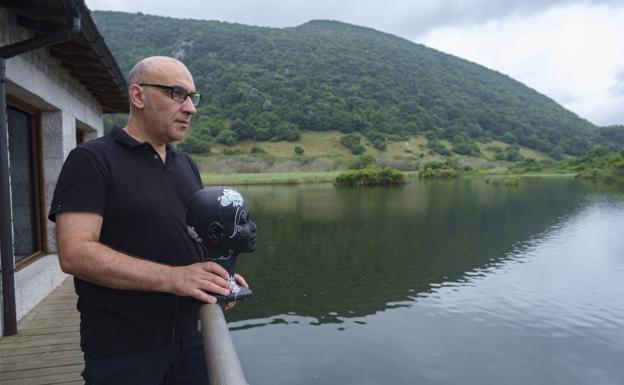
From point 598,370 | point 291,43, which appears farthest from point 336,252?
point 291,43

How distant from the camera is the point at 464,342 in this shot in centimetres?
944

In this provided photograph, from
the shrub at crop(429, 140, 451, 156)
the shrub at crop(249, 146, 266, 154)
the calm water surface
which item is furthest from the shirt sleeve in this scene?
the shrub at crop(429, 140, 451, 156)

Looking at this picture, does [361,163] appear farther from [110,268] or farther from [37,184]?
[110,268]

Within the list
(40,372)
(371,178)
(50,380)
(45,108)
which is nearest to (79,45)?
(45,108)

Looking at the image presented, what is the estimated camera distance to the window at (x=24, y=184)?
6383mm

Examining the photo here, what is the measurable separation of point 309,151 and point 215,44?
57532mm

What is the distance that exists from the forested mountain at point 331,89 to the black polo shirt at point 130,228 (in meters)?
84.9

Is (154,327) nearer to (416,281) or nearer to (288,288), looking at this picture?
(288,288)

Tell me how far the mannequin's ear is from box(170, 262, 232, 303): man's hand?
0.11 meters

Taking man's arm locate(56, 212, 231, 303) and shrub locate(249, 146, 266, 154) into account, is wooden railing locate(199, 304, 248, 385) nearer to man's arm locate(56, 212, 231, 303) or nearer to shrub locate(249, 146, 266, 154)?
man's arm locate(56, 212, 231, 303)

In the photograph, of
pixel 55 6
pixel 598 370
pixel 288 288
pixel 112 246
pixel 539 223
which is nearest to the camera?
pixel 112 246

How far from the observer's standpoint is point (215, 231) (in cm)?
177

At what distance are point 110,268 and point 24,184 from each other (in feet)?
20.6

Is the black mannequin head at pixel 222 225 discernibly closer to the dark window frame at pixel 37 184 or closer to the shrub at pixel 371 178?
the dark window frame at pixel 37 184
